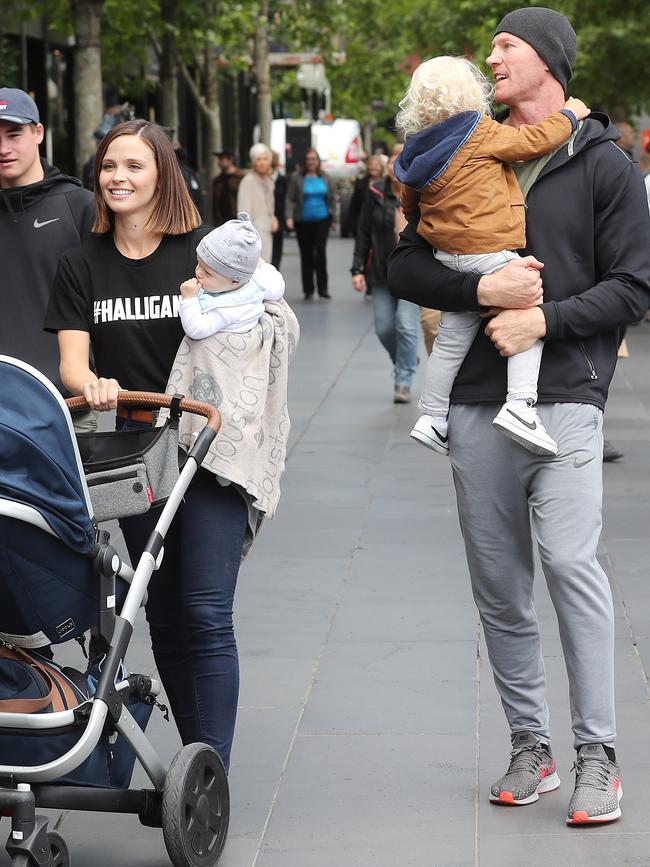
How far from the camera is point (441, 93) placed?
159 inches

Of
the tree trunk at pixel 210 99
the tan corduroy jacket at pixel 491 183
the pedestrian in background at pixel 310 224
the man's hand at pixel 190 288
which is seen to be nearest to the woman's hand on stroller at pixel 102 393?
the man's hand at pixel 190 288

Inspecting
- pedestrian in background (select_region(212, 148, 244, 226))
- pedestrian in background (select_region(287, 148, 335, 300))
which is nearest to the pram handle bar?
pedestrian in background (select_region(287, 148, 335, 300))

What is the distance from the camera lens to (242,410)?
4.19 metres

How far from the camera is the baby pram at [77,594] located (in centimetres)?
344

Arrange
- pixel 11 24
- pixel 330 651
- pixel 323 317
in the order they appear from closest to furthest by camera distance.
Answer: pixel 330 651, pixel 323 317, pixel 11 24

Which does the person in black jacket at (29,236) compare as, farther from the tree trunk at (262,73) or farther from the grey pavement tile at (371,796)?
the tree trunk at (262,73)

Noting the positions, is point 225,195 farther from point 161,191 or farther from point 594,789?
point 594,789

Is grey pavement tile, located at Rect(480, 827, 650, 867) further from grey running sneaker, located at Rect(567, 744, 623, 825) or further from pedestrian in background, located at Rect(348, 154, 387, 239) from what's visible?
pedestrian in background, located at Rect(348, 154, 387, 239)

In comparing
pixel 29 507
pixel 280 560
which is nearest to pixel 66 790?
pixel 29 507

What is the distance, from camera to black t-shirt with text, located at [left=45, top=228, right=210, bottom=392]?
14.1 ft

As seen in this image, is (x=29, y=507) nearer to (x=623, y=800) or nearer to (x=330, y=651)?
(x=623, y=800)

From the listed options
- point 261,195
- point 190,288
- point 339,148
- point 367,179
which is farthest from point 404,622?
point 339,148

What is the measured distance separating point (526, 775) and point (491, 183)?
160cm

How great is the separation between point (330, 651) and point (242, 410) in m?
1.88
